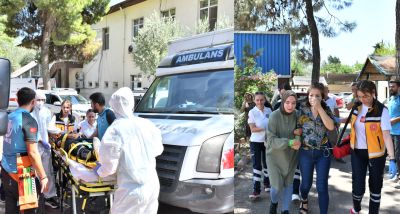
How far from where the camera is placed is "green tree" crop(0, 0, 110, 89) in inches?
86.7

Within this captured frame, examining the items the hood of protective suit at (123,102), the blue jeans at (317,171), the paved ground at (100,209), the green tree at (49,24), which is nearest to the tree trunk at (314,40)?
the blue jeans at (317,171)

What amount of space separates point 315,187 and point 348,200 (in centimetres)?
14

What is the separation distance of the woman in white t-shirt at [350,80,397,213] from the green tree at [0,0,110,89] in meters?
1.47

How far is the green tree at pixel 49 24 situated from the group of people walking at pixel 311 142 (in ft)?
4.10

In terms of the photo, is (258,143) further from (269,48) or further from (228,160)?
(269,48)

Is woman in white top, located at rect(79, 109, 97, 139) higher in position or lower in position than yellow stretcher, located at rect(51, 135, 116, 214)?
higher

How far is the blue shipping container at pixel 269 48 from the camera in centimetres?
114

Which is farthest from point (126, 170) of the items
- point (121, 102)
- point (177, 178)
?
point (177, 178)

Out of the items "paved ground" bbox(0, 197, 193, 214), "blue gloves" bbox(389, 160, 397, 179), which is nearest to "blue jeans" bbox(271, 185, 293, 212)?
"paved ground" bbox(0, 197, 193, 214)

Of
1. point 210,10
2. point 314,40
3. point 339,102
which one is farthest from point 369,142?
point 210,10

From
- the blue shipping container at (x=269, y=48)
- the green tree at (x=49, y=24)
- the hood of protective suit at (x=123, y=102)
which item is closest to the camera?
the blue shipping container at (x=269, y=48)

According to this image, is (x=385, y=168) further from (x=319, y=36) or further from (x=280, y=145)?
(x=319, y=36)

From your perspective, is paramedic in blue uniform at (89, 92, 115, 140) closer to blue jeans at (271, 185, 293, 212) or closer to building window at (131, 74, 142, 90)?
building window at (131, 74, 142, 90)

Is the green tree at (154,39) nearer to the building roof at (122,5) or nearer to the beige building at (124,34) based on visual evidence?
the beige building at (124,34)
